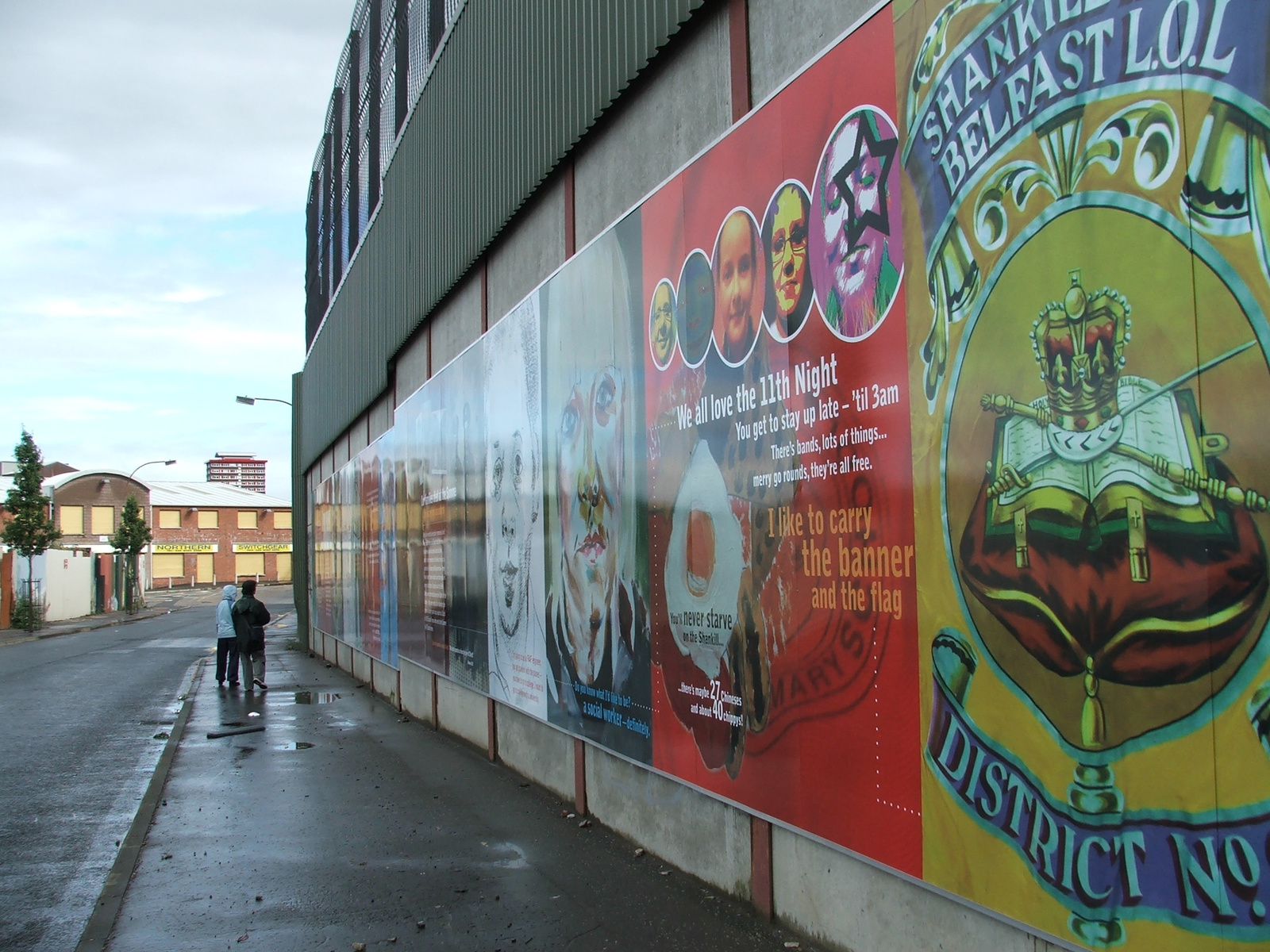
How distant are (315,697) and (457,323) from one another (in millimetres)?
8095

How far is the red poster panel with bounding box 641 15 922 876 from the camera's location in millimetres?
3928

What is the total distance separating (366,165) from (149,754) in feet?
36.3

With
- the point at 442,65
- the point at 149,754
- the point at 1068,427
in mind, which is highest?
the point at 442,65

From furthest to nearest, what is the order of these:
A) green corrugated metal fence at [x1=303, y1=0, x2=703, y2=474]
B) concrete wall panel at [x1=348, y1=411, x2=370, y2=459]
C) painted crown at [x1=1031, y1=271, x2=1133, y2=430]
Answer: concrete wall panel at [x1=348, y1=411, x2=370, y2=459] → green corrugated metal fence at [x1=303, y1=0, x2=703, y2=474] → painted crown at [x1=1031, y1=271, x2=1133, y2=430]

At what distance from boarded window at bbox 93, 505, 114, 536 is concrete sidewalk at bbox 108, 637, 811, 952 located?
7450cm

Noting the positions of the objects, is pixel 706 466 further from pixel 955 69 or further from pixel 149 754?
pixel 149 754

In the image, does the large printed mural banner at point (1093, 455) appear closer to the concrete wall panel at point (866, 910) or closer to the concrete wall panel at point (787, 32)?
the concrete wall panel at point (866, 910)

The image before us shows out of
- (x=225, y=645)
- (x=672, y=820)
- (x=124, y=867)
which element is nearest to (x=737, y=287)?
(x=672, y=820)

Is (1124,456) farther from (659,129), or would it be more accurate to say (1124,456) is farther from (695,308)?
(659,129)

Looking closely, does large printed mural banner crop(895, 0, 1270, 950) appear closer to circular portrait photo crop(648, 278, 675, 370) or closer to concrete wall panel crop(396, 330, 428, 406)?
circular portrait photo crop(648, 278, 675, 370)

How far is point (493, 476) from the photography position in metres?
9.37

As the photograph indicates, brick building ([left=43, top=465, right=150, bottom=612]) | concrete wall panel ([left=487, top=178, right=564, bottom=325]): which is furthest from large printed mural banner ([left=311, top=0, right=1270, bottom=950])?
brick building ([left=43, top=465, right=150, bottom=612])

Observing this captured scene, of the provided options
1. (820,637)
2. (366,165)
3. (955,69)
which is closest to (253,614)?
(366,165)

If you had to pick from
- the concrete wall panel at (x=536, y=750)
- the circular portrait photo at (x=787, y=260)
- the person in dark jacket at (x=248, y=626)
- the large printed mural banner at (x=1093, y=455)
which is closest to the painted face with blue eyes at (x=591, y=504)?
the concrete wall panel at (x=536, y=750)
